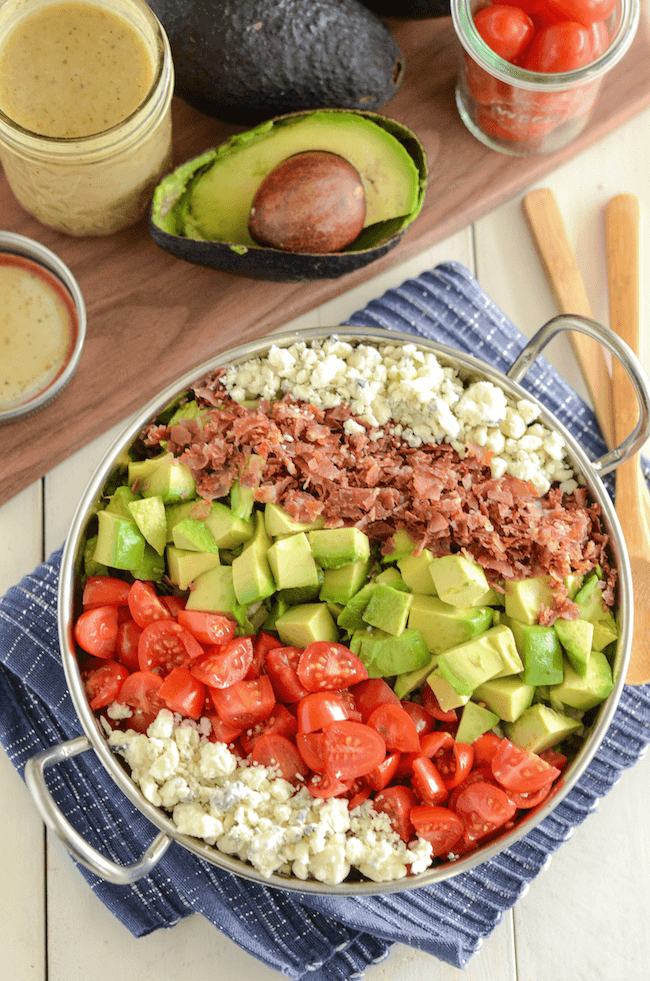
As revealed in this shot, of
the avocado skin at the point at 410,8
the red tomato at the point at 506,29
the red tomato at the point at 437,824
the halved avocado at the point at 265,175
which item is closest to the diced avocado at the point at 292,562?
the red tomato at the point at 437,824

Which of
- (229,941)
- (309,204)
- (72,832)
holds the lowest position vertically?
(229,941)

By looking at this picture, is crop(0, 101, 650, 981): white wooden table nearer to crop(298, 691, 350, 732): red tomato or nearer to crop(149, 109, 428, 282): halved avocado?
crop(149, 109, 428, 282): halved avocado

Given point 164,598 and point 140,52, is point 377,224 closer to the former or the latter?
point 140,52

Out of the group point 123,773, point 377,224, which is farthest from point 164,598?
point 377,224

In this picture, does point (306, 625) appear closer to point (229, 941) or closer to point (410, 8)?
point (229, 941)

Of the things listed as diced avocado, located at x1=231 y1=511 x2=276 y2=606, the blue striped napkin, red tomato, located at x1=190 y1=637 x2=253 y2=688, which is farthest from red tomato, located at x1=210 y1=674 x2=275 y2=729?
the blue striped napkin

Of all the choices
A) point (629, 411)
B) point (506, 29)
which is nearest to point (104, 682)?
point (629, 411)

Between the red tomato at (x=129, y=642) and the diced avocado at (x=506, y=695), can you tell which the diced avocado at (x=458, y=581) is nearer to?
the diced avocado at (x=506, y=695)
